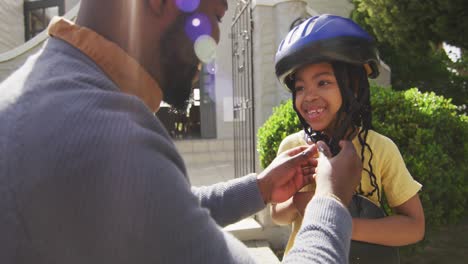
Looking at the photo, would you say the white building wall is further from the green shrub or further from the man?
the man

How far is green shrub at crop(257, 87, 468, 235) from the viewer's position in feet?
11.3

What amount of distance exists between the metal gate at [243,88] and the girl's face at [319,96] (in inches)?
103

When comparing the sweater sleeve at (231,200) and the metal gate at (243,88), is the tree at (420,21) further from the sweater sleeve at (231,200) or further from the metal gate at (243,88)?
the sweater sleeve at (231,200)

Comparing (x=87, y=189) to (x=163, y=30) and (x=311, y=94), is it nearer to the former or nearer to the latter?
(x=163, y=30)

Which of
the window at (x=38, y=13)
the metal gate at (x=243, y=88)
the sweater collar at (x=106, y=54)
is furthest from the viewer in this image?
the window at (x=38, y=13)

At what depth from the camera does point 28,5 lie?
14.6m

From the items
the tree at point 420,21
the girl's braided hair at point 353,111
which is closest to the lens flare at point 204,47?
the girl's braided hair at point 353,111

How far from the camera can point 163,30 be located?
3.39 feet

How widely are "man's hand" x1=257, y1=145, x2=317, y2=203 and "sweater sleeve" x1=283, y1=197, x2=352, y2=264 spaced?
64 centimetres

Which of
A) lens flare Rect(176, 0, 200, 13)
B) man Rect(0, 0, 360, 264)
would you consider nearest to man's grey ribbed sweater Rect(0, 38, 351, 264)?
man Rect(0, 0, 360, 264)

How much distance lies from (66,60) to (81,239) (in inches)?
15.9

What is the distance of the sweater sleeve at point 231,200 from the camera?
1.69 metres

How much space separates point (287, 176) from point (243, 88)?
3.69 metres

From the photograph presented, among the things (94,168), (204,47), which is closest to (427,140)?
(204,47)
